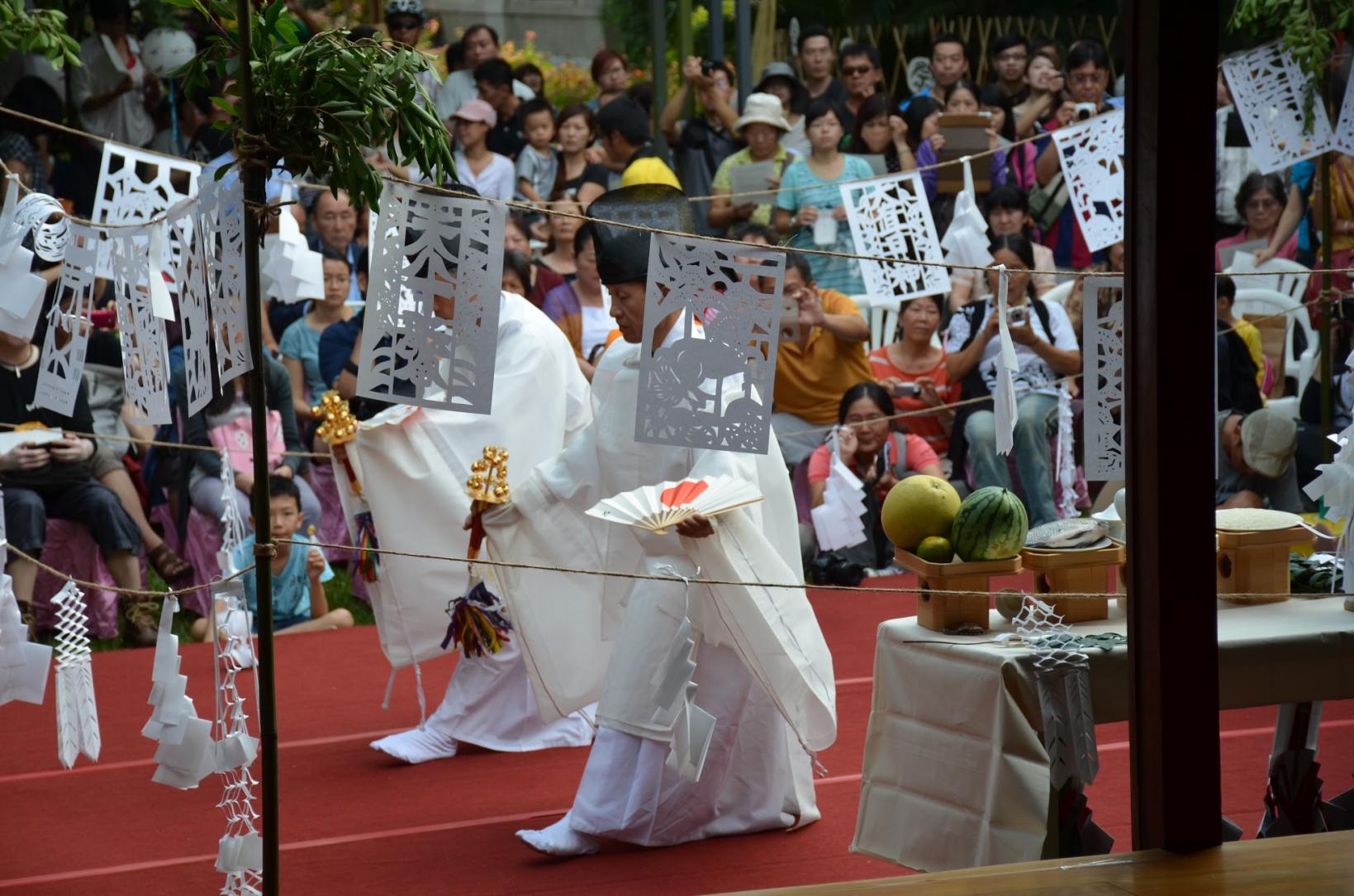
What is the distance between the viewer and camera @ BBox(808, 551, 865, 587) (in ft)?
24.6

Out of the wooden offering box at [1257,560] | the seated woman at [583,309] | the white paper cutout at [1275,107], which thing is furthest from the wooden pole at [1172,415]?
the seated woman at [583,309]

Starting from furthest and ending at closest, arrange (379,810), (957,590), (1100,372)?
(379,810) → (1100,372) → (957,590)

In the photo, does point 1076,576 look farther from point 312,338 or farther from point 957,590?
point 312,338

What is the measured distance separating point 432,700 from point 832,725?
239 cm

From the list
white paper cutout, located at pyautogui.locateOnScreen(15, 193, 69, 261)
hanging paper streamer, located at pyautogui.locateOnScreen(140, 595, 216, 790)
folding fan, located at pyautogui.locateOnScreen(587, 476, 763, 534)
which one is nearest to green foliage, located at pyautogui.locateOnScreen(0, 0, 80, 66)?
white paper cutout, located at pyautogui.locateOnScreen(15, 193, 69, 261)

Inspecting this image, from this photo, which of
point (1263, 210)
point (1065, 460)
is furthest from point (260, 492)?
point (1263, 210)

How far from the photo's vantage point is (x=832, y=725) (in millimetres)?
4273

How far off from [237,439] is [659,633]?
3526 mm

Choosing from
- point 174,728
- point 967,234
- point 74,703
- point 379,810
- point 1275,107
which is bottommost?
point 379,810

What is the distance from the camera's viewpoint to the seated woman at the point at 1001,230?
8133mm

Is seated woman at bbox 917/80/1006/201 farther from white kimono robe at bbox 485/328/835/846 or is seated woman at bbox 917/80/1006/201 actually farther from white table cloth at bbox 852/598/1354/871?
white table cloth at bbox 852/598/1354/871

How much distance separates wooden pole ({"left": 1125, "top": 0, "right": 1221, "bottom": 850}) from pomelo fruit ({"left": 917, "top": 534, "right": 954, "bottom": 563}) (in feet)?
2.05

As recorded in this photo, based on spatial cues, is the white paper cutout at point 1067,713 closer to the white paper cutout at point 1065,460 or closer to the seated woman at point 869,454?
the seated woman at point 869,454

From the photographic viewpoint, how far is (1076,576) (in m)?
3.83
